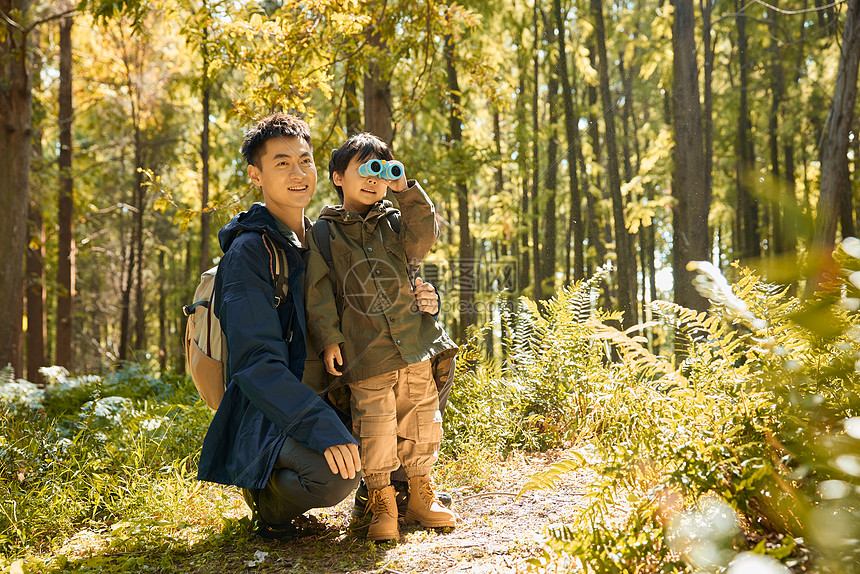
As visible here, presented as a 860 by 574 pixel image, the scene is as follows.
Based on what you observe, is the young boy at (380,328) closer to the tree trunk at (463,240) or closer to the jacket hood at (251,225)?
the jacket hood at (251,225)

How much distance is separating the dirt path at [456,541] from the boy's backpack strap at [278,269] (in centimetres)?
108

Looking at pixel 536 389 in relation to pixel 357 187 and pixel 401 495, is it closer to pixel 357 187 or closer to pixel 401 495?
pixel 401 495

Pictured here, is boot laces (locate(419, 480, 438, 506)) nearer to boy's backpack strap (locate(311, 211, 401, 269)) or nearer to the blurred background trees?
boy's backpack strap (locate(311, 211, 401, 269))

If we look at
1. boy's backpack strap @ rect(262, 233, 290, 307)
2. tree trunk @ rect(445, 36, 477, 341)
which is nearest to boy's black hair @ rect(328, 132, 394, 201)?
boy's backpack strap @ rect(262, 233, 290, 307)

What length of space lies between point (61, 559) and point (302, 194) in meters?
1.87

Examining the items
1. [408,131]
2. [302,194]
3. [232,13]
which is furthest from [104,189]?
[302,194]

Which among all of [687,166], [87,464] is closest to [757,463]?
[87,464]

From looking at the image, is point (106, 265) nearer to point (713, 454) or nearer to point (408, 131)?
point (408, 131)

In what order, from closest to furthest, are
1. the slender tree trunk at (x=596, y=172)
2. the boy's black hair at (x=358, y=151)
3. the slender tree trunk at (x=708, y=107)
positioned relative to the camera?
the boy's black hair at (x=358, y=151)
the slender tree trunk at (x=708, y=107)
the slender tree trunk at (x=596, y=172)

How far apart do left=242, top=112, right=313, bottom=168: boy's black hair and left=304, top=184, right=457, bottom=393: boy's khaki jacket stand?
42cm

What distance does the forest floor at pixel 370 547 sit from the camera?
7.61ft

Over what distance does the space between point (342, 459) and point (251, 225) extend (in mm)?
1119

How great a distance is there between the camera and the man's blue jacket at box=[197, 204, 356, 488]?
7.47ft

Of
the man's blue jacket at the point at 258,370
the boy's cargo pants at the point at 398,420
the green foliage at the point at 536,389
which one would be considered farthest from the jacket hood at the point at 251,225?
the green foliage at the point at 536,389
